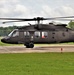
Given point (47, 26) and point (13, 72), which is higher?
point (47, 26)

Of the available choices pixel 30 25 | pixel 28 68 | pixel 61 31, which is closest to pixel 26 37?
pixel 30 25

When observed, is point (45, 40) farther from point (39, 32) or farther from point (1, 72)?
point (1, 72)

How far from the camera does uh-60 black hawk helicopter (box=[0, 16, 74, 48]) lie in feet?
106

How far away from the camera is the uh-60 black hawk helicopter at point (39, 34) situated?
3225 cm

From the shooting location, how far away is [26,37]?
3253 cm

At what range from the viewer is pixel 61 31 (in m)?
33.4

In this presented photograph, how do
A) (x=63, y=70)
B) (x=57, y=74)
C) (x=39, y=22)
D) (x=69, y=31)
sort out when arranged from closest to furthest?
(x=57, y=74) → (x=63, y=70) → (x=39, y=22) → (x=69, y=31)

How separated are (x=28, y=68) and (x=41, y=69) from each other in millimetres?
776

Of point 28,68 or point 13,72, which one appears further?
point 28,68

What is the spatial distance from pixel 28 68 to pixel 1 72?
1871mm

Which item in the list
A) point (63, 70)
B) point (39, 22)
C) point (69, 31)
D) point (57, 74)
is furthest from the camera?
point (69, 31)

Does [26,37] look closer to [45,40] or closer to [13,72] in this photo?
[45,40]

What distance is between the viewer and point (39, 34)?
32.8m

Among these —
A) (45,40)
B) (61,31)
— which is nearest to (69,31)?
(61,31)
